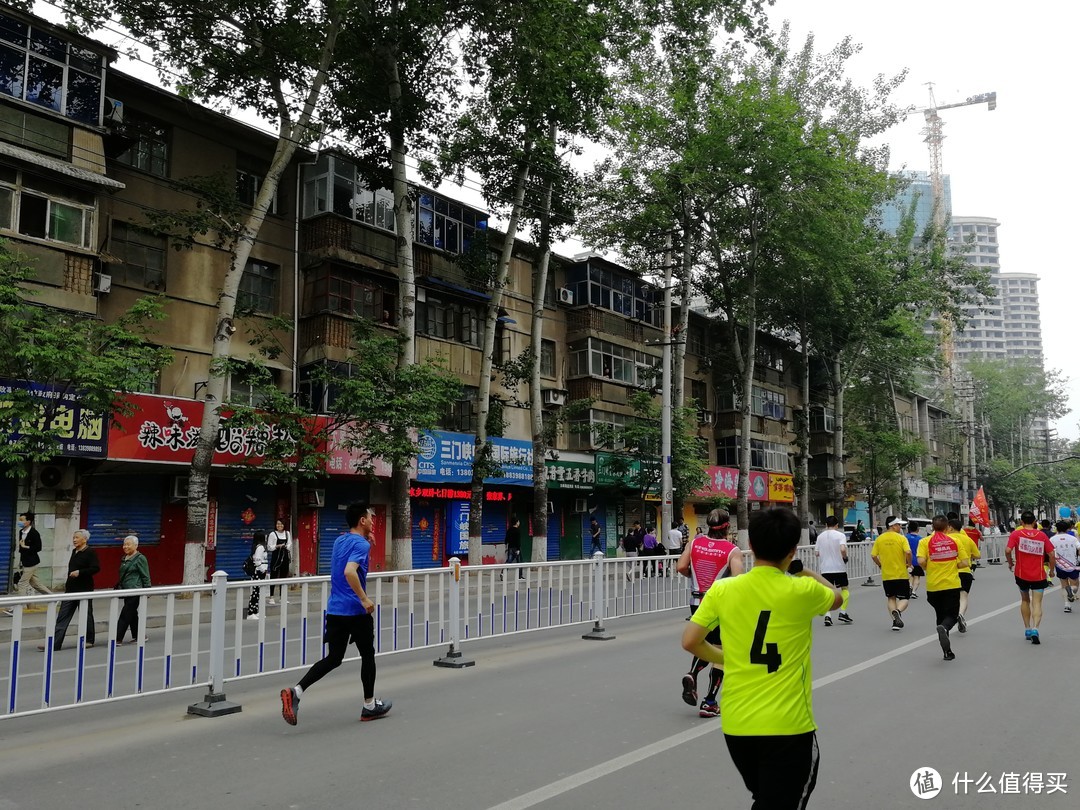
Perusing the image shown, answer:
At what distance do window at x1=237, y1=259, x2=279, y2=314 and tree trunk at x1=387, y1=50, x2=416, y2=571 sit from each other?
4309 millimetres

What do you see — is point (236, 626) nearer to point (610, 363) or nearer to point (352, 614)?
point (352, 614)

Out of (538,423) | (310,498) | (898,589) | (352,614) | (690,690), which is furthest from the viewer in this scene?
(538,423)

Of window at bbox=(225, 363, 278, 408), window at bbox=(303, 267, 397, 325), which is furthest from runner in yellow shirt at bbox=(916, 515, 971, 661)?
window at bbox=(303, 267, 397, 325)

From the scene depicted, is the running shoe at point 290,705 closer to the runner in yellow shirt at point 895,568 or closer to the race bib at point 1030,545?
the runner in yellow shirt at point 895,568

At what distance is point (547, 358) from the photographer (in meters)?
31.4

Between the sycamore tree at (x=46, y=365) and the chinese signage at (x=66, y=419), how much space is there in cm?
4

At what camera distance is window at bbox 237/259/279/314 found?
21.8 m

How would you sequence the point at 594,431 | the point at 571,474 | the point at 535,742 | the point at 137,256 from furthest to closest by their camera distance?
the point at 594,431, the point at 571,474, the point at 137,256, the point at 535,742

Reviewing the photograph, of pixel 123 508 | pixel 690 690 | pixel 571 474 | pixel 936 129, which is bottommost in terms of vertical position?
pixel 690 690

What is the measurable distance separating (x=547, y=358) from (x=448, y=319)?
5400 mm

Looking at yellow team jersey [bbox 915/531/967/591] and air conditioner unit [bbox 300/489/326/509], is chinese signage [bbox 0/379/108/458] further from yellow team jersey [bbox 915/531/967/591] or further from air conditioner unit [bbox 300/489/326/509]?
yellow team jersey [bbox 915/531/967/591]

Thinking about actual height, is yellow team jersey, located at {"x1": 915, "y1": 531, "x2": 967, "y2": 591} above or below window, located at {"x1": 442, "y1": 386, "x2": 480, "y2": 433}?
below

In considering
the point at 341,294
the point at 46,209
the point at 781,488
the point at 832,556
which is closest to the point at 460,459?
the point at 341,294

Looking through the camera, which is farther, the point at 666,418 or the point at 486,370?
the point at 666,418
